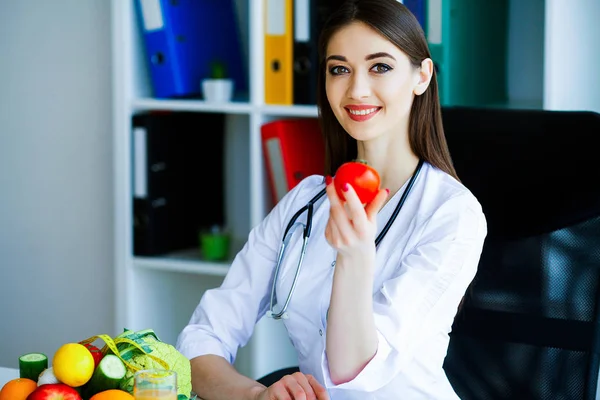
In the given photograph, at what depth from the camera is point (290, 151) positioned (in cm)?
221

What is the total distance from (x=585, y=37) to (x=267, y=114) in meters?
0.78

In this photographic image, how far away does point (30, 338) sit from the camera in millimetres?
2980

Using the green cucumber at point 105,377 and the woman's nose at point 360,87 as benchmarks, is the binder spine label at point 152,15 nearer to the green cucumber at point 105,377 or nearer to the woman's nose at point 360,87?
the woman's nose at point 360,87

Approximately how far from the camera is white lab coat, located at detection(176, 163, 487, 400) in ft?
4.35

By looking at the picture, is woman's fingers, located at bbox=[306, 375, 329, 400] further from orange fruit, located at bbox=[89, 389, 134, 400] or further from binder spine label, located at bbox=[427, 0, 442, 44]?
binder spine label, located at bbox=[427, 0, 442, 44]

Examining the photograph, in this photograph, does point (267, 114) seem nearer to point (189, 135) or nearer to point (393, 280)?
point (189, 135)

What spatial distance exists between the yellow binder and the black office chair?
2.22 ft

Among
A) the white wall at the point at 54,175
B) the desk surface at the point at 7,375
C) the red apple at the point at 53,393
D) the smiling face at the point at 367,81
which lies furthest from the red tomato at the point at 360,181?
the white wall at the point at 54,175

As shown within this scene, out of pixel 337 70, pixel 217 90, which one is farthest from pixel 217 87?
pixel 337 70

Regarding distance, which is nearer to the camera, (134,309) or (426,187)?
(426,187)

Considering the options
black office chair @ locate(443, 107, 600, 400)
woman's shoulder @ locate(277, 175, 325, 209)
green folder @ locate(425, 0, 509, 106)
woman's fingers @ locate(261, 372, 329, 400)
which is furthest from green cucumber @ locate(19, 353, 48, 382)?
green folder @ locate(425, 0, 509, 106)

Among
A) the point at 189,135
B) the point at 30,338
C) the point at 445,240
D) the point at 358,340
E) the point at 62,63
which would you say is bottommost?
the point at 30,338

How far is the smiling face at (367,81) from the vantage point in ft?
4.83

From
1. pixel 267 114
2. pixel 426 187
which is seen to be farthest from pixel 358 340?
pixel 267 114
